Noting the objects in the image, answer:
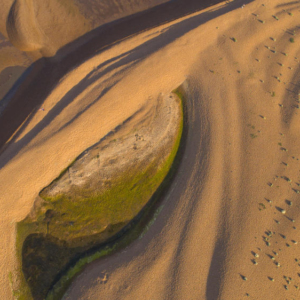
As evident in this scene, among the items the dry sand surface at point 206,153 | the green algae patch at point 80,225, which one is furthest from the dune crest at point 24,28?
the green algae patch at point 80,225

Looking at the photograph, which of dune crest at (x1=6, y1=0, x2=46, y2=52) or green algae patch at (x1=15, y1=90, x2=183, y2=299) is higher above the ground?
dune crest at (x1=6, y1=0, x2=46, y2=52)

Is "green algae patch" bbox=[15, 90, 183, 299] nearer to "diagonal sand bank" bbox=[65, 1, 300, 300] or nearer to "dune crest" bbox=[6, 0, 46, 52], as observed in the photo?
"diagonal sand bank" bbox=[65, 1, 300, 300]

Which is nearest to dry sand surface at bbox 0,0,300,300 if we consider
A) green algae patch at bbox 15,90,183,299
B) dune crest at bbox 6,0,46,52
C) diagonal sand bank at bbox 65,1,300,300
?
diagonal sand bank at bbox 65,1,300,300

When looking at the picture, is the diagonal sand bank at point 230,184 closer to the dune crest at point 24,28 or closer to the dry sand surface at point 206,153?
the dry sand surface at point 206,153

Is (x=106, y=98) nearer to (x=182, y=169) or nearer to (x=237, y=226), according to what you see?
(x=182, y=169)

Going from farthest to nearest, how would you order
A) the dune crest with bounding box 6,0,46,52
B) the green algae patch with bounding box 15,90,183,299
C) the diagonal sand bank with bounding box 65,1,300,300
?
the dune crest with bounding box 6,0,46,52 → the green algae patch with bounding box 15,90,183,299 → the diagonal sand bank with bounding box 65,1,300,300

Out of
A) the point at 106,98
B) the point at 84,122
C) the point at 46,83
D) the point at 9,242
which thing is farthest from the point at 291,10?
the point at 9,242

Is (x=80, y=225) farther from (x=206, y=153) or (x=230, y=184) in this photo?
(x=230, y=184)

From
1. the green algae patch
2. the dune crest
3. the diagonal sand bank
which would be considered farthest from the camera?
the dune crest
